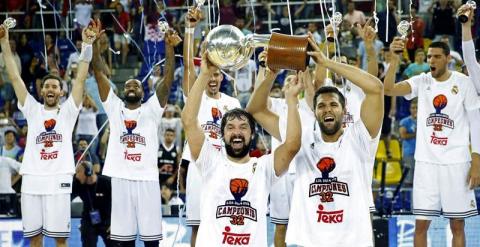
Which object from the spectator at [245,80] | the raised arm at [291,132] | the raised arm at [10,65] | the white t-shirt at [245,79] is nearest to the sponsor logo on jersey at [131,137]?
the raised arm at [10,65]

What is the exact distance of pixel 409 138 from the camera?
14164 millimetres

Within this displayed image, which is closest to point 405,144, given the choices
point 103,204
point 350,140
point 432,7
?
point 432,7

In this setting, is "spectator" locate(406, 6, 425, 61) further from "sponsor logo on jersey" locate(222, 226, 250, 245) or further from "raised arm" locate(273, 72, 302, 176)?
"sponsor logo on jersey" locate(222, 226, 250, 245)

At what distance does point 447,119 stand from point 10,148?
6.99m

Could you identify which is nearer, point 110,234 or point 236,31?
point 236,31

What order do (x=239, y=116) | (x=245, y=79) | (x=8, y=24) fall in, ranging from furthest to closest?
(x=245, y=79), (x=8, y=24), (x=239, y=116)

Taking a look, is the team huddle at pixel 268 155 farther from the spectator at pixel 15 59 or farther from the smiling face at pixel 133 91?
the spectator at pixel 15 59

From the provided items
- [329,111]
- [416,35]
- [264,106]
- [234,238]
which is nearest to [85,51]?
[264,106]

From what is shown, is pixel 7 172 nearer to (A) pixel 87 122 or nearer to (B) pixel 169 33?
(A) pixel 87 122

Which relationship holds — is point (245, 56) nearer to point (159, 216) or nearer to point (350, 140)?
point (350, 140)

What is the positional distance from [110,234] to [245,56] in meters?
3.60

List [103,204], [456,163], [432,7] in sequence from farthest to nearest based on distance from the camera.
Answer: [432,7] < [103,204] < [456,163]

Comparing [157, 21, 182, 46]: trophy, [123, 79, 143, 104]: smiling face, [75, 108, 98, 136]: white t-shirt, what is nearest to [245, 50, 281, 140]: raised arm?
[157, 21, 182, 46]: trophy

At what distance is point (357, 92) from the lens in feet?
33.4
